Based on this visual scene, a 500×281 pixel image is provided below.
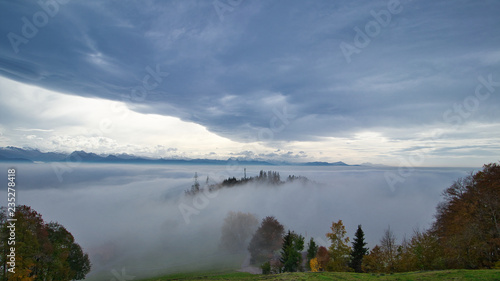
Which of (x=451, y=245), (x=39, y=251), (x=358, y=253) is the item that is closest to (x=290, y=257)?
(x=358, y=253)

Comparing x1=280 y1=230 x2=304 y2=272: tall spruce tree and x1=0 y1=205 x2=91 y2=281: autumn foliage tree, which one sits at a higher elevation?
x1=0 y1=205 x2=91 y2=281: autumn foliage tree

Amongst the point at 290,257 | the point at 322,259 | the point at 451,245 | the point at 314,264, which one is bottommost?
the point at 314,264

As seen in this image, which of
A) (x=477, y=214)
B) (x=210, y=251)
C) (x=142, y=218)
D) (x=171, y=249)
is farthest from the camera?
(x=142, y=218)

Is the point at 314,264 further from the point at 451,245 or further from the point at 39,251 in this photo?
the point at 39,251

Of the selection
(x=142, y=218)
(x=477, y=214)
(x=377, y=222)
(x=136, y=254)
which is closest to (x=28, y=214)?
(x=477, y=214)

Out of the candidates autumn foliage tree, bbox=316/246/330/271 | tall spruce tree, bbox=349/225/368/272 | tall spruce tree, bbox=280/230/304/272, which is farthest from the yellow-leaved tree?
tall spruce tree, bbox=349/225/368/272

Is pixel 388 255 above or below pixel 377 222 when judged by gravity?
above

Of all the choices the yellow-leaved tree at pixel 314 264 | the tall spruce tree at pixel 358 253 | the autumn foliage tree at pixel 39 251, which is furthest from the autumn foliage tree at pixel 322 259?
the autumn foliage tree at pixel 39 251

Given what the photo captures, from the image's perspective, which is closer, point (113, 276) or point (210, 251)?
point (113, 276)

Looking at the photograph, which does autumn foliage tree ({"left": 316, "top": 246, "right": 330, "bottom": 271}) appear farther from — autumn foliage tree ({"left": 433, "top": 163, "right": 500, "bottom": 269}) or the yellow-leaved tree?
autumn foliage tree ({"left": 433, "top": 163, "right": 500, "bottom": 269})

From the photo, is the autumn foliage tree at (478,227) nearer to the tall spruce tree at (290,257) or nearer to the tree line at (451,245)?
the tree line at (451,245)

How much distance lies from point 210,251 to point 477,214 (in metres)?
89.4

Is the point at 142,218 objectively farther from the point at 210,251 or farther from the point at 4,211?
the point at 4,211

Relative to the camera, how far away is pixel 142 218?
192m
